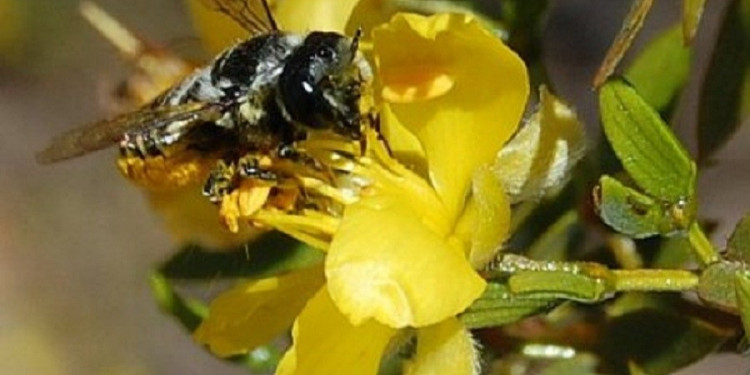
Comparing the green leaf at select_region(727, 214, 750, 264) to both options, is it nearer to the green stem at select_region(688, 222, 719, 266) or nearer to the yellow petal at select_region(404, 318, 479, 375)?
the green stem at select_region(688, 222, 719, 266)

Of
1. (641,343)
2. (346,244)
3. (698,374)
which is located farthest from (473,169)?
(698,374)

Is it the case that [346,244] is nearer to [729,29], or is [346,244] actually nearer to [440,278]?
[440,278]

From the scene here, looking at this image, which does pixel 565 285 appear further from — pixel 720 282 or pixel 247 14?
pixel 247 14

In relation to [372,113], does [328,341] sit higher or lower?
lower

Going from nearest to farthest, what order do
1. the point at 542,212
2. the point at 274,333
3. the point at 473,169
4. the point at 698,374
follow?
the point at 473,169 → the point at 274,333 → the point at 542,212 → the point at 698,374

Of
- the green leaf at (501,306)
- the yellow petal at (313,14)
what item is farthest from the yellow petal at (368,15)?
the green leaf at (501,306)

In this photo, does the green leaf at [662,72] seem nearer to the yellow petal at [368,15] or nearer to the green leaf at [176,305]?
the yellow petal at [368,15]

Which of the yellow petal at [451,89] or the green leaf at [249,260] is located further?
the green leaf at [249,260]

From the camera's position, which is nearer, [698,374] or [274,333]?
[274,333]
